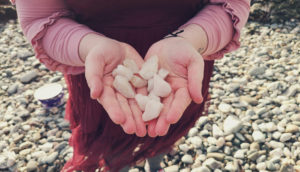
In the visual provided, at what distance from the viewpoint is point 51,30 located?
41.8 inches

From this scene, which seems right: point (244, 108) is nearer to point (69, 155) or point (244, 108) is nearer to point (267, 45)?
point (267, 45)

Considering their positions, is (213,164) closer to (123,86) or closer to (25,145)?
(123,86)

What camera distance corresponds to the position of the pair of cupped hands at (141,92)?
0.91m

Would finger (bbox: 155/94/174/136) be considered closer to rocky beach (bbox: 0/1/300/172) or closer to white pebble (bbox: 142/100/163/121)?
white pebble (bbox: 142/100/163/121)

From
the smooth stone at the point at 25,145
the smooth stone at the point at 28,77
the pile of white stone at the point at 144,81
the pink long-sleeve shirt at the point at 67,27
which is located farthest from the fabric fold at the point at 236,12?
the smooth stone at the point at 28,77

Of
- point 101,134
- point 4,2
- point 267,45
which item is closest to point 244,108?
point 267,45

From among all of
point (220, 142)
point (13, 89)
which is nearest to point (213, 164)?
point (220, 142)

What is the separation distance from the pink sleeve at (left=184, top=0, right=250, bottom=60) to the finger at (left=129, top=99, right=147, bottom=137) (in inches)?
15.0

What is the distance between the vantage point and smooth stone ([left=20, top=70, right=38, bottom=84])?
112 inches

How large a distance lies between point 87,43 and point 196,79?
1.42 feet

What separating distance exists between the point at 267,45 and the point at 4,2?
4.20 m

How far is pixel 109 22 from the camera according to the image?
3.68 ft

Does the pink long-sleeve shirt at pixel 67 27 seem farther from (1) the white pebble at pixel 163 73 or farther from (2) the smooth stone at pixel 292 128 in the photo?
(2) the smooth stone at pixel 292 128

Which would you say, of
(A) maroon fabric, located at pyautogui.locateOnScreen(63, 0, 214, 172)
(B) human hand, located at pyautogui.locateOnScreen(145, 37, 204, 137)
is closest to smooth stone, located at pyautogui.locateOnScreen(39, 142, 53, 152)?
(A) maroon fabric, located at pyautogui.locateOnScreen(63, 0, 214, 172)
